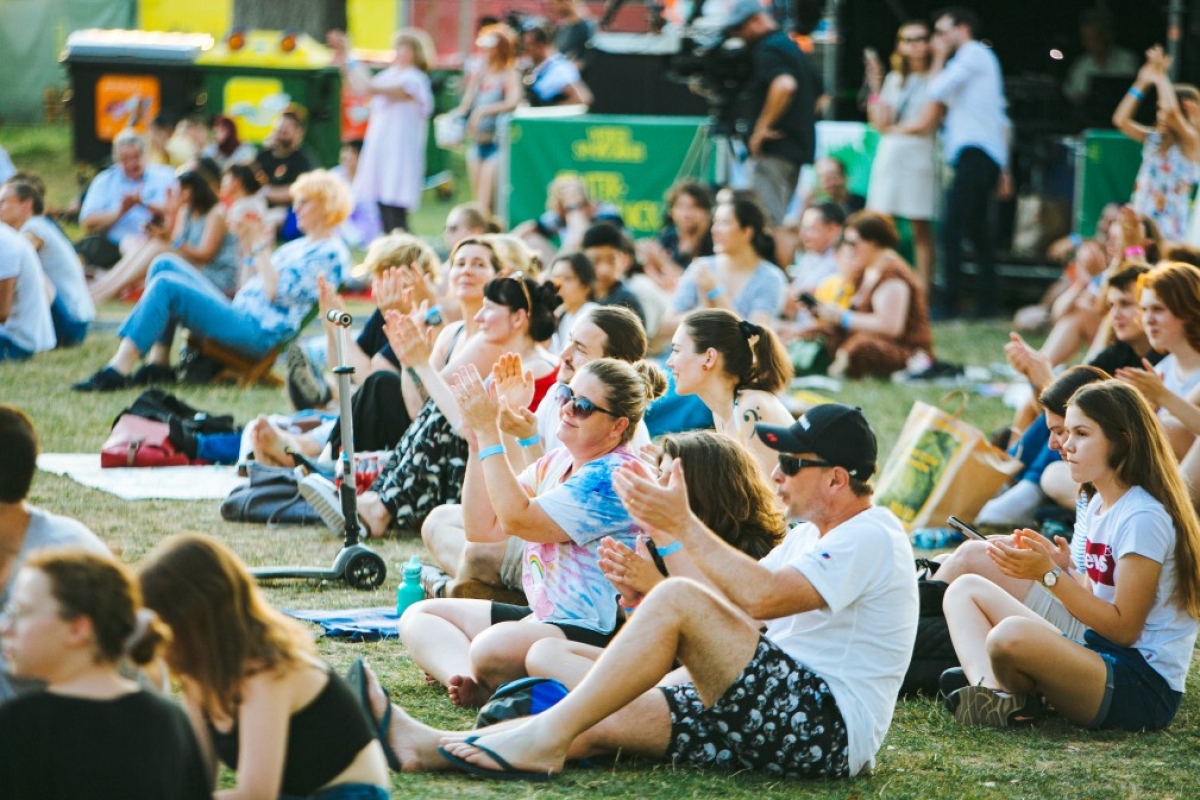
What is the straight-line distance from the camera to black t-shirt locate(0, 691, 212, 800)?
281 centimetres

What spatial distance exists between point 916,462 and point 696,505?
286cm

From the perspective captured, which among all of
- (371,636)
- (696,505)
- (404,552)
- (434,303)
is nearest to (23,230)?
(434,303)

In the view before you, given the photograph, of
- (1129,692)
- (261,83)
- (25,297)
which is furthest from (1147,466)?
(261,83)

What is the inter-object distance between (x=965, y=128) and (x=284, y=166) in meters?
6.08

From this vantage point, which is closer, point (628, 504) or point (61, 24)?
point (628, 504)

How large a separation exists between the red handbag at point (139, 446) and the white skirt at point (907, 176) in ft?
22.3

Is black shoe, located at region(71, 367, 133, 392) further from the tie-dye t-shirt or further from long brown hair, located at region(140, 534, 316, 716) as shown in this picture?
long brown hair, located at region(140, 534, 316, 716)

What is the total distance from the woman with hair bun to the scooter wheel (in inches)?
122

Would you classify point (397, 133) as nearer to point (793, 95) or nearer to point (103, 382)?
point (793, 95)

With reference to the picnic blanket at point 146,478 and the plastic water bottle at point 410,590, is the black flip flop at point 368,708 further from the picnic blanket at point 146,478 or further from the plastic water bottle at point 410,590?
the picnic blanket at point 146,478

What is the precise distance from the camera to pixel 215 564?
3102 millimetres

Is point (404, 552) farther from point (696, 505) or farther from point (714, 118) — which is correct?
point (714, 118)

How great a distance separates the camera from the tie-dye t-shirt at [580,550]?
4652 mm

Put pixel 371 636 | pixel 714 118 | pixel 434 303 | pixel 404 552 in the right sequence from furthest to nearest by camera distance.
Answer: pixel 714 118, pixel 434 303, pixel 404 552, pixel 371 636
